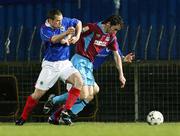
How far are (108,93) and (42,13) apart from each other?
3.90 meters

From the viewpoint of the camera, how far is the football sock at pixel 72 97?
→ 411 inches

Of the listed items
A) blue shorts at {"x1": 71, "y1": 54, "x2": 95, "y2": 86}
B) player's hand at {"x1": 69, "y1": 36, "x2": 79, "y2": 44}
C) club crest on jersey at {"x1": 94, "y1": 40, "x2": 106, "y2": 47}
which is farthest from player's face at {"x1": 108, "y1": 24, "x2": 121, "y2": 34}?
player's hand at {"x1": 69, "y1": 36, "x2": 79, "y2": 44}

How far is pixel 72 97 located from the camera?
10461mm

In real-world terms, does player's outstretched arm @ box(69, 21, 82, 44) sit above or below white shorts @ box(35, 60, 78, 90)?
above

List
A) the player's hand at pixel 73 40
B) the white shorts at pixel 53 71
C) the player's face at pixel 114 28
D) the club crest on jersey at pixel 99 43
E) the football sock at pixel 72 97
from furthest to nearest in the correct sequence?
the club crest on jersey at pixel 99 43, the player's face at pixel 114 28, the white shorts at pixel 53 71, the football sock at pixel 72 97, the player's hand at pixel 73 40

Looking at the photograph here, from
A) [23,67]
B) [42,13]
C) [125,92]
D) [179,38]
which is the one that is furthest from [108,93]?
[42,13]

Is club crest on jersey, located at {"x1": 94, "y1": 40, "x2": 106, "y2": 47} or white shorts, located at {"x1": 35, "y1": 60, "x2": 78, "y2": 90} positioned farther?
club crest on jersey, located at {"x1": 94, "y1": 40, "x2": 106, "y2": 47}

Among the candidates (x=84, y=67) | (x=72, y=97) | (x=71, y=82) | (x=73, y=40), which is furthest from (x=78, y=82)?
(x=84, y=67)

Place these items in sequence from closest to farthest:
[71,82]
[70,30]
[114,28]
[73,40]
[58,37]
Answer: [70,30], [58,37], [73,40], [71,82], [114,28]

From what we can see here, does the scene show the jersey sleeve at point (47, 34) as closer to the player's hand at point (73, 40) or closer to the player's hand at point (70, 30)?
the player's hand at point (73, 40)

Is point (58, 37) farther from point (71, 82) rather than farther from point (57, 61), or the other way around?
point (71, 82)

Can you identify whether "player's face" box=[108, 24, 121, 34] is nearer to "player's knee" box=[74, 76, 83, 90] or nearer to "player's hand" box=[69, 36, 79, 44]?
"player's hand" box=[69, 36, 79, 44]

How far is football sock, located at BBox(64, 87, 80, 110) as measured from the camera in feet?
34.2

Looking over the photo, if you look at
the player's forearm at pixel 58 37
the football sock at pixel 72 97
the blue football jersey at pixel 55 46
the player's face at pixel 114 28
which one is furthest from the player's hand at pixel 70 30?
the player's face at pixel 114 28
